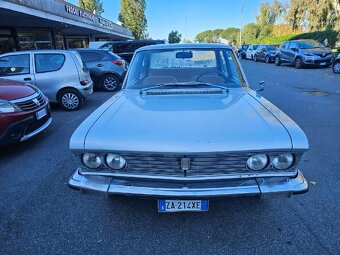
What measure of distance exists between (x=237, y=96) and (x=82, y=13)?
18.6 metres

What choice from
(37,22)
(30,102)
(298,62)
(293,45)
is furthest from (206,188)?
(293,45)

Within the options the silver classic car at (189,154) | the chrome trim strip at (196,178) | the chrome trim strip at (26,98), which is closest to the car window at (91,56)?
the chrome trim strip at (26,98)

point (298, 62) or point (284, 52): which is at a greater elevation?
point (284, 52)

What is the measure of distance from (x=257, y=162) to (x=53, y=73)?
262 inches

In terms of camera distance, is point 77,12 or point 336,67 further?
point 77,12

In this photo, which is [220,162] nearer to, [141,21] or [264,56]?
[264,56]

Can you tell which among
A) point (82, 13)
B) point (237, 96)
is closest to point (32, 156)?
point (237, 96)

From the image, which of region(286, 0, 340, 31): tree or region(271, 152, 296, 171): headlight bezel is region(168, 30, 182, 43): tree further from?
region(271, 152, 296, 171): headlight bezel

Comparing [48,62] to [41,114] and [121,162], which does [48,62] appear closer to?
[41,114]

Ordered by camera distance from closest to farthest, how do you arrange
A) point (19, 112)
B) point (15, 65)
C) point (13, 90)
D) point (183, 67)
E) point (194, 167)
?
1. point (194, 167)
2. point (183, 67)
3. point (19, 112)
4. point (13, 90)
5. point (15, 65)

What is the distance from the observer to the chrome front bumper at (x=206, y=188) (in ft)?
7.26

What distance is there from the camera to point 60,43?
20.2m

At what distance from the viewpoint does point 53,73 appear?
24.0ft

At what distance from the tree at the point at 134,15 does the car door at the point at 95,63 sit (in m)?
42.2
